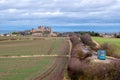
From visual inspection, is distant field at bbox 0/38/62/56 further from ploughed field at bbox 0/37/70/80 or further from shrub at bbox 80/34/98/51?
shrub at bbox 80/34/98/51

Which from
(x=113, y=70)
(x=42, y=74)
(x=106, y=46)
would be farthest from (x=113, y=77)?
(x=106, y=46)

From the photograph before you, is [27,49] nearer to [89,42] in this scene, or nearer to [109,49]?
[89,42]

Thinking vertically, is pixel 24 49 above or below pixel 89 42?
below

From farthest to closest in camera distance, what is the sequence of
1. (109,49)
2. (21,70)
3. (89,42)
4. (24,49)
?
1. (89,42)
2. (24,49)
3. (109,49)
4. (21,70)

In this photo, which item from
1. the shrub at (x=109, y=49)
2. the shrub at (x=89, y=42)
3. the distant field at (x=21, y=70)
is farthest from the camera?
the shrub at (x=89, y=42)

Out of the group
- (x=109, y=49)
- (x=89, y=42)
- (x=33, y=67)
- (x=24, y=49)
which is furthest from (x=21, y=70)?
(x=89, y=42)

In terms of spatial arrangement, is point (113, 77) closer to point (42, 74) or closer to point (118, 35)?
point (42, 74)

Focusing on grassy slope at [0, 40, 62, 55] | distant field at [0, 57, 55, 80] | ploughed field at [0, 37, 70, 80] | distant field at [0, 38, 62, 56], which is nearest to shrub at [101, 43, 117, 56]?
distant field at [0, 38, 62, 56]

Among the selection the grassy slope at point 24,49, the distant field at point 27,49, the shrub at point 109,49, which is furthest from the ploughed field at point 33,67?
the shrub at point 109,49

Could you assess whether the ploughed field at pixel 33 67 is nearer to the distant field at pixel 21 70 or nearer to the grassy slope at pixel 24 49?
the distant field at pixel 21 70

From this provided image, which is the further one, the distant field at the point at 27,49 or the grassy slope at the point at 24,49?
the grassy slope at the point at 24,49

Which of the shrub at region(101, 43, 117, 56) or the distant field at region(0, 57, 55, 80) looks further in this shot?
the shrub at region(101, 43, 117, 56)
